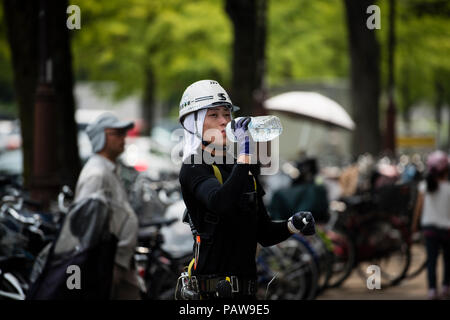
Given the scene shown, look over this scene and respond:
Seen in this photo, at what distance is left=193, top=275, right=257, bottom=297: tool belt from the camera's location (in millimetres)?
4152

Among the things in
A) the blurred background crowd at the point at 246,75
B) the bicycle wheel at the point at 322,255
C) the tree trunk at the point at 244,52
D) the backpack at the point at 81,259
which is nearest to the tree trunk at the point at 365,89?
the blurred background crowd at the point at 246,75

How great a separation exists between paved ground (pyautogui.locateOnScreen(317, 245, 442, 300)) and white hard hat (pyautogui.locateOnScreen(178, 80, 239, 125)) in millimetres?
5822

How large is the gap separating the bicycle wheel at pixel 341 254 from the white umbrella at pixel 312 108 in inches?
183

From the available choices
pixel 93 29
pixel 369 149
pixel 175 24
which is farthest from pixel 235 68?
pixel 175 24

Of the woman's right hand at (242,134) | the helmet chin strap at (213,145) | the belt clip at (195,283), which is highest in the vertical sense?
the woman's right hand at (242,134)

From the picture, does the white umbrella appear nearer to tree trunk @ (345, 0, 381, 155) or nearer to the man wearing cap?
tree trunk @ (345, 0, 381, 155)

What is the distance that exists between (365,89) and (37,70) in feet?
34.9

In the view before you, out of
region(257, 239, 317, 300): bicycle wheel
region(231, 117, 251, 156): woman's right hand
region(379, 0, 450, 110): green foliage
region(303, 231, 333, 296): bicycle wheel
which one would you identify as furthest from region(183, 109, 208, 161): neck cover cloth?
region(379, 0, 450, 110): green foliage

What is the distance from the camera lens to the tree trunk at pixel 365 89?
1948 cm

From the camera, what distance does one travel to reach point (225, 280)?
13.5 feet

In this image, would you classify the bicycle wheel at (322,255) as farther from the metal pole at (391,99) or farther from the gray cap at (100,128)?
the metal pole at (391,99)

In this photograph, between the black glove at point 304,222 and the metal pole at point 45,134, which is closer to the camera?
the black glove at point 304,222

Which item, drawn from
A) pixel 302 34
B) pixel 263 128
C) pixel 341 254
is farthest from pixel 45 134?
pixel 302 34

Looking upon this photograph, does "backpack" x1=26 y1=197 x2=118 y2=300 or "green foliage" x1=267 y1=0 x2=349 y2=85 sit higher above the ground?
"green foliage" x1=267 y1=0 x2=349 y2=85
